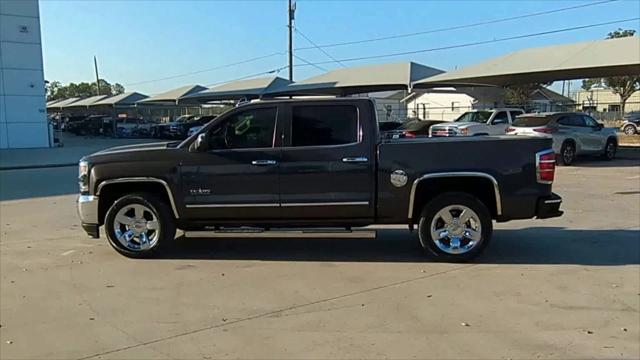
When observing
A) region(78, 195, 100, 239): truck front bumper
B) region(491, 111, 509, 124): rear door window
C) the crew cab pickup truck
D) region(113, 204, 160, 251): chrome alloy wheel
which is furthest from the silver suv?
region(78, 195, 100, 239): truck front bumper

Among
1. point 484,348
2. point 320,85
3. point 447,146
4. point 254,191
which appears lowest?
point 484,348

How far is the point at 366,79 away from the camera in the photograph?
103 feet

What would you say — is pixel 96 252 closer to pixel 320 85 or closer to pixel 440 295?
pixel 440 295

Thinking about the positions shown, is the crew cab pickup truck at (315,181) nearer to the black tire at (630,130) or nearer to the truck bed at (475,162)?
the truck bed at (475,162)

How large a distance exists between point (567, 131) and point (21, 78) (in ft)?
91.2

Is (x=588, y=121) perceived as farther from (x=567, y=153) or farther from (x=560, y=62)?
(x=560, y=62)

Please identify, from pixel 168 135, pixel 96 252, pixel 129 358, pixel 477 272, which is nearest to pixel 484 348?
→ pixel 477 272

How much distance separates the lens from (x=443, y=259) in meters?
6.79

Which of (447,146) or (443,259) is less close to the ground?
(447,146)

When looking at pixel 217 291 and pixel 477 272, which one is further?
pixel 477 272

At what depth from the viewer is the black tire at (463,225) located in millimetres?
6703

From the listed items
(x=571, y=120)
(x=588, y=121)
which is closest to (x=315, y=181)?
(x=571, y=120)

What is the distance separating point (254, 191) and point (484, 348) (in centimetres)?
342

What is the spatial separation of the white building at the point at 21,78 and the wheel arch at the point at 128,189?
27253mm
